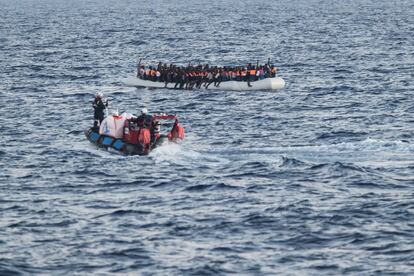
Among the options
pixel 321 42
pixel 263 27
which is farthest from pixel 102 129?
pixel 263 27

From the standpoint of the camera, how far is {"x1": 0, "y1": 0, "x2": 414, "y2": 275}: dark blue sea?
135ft

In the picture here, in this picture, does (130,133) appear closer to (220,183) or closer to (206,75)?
(220,183)

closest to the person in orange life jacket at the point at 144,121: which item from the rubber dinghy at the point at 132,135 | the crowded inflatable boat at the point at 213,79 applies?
the rubber dinghy at the point at 132,135

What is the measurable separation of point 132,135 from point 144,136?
5.47ft

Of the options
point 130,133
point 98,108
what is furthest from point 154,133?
point 98,108

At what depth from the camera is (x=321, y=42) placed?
14500 cm

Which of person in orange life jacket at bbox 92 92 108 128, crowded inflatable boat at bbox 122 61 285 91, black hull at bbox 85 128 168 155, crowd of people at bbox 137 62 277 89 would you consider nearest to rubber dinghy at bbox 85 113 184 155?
black hull at bbox 85 128 168 155

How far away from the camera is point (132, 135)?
5972 cm

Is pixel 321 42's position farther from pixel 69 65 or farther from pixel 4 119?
pixel 4 119

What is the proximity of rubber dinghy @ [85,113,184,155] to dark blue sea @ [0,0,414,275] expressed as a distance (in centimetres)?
54

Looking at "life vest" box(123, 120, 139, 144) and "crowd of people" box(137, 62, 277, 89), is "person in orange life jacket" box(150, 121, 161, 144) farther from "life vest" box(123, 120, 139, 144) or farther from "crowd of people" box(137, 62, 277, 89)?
"crowd of people" box(137, 62, 277, 89)

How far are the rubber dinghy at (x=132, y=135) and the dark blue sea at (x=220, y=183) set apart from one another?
1.77ft

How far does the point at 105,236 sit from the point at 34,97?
4535cm

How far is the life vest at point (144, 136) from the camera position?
5822 centimetres
